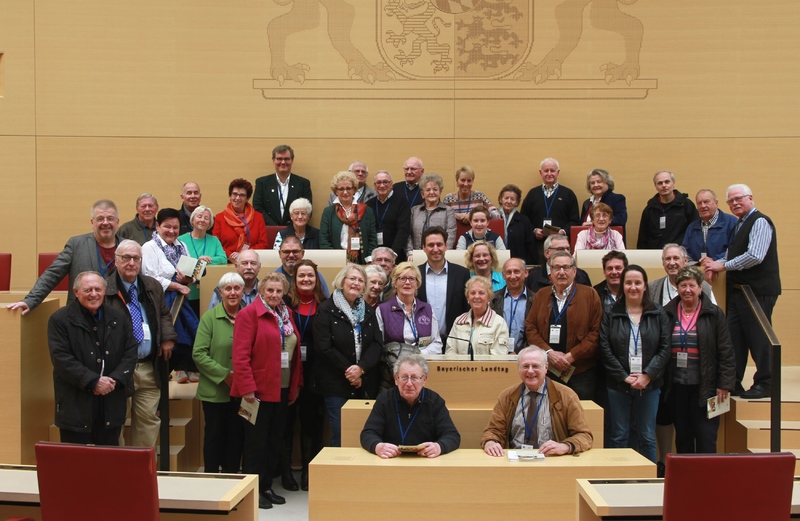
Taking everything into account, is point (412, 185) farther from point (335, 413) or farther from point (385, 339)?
point (335, 413)

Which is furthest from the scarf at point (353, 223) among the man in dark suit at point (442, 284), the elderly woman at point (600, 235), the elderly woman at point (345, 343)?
the elderly woman at point (600, 235)

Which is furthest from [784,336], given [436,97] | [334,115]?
[334,115]

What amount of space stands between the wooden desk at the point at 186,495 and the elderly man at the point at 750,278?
3.94 meters

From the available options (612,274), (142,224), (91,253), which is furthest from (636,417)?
(142,224)

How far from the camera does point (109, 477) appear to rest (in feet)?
10.3

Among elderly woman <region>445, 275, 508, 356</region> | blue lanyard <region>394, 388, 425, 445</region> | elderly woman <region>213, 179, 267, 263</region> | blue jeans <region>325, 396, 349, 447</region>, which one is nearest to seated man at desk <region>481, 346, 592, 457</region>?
blue lanyard <region>394, 388, 425, 445</region>

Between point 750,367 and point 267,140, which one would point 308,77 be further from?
point 750,367

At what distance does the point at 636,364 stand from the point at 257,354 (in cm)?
240

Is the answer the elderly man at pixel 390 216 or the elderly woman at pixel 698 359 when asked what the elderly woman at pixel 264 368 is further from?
the elderly woman at pixel 698 359

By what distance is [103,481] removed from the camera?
10.3ft

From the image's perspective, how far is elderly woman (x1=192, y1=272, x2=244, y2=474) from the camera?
545cm

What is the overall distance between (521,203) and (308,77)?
2542mm

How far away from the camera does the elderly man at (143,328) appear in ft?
17.1

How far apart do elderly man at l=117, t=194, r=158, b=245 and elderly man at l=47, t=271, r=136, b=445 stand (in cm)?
160
